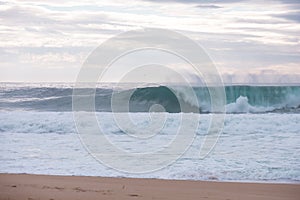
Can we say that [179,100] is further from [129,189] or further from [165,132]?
[129,189]

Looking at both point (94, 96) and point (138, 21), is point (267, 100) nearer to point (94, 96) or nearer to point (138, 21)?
point (94, 96)

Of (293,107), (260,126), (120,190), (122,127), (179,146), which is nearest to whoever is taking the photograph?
(120,190)

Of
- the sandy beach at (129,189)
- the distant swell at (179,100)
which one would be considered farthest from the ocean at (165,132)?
the sandy beach at (129,189)

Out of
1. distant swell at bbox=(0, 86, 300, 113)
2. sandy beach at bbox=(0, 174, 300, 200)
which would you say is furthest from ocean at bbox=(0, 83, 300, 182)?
sandy beach at bbox=(0, 174, 300, 200)

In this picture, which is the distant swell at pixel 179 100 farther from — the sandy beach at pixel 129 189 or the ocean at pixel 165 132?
the sandy beach at pixel 129 189

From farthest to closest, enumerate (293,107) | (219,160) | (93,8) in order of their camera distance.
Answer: (293,107) → (93,8) → (219,160)

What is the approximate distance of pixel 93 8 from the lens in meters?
13.6

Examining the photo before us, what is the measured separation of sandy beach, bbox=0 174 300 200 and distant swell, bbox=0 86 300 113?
8433 mm

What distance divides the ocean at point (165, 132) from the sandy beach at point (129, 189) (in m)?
0.62

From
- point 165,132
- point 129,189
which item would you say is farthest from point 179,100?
point 129,189

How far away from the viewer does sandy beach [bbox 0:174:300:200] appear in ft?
26.5

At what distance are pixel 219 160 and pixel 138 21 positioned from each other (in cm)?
411

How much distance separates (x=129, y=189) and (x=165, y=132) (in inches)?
247

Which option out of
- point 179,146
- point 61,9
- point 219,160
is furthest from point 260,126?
point 61,9
